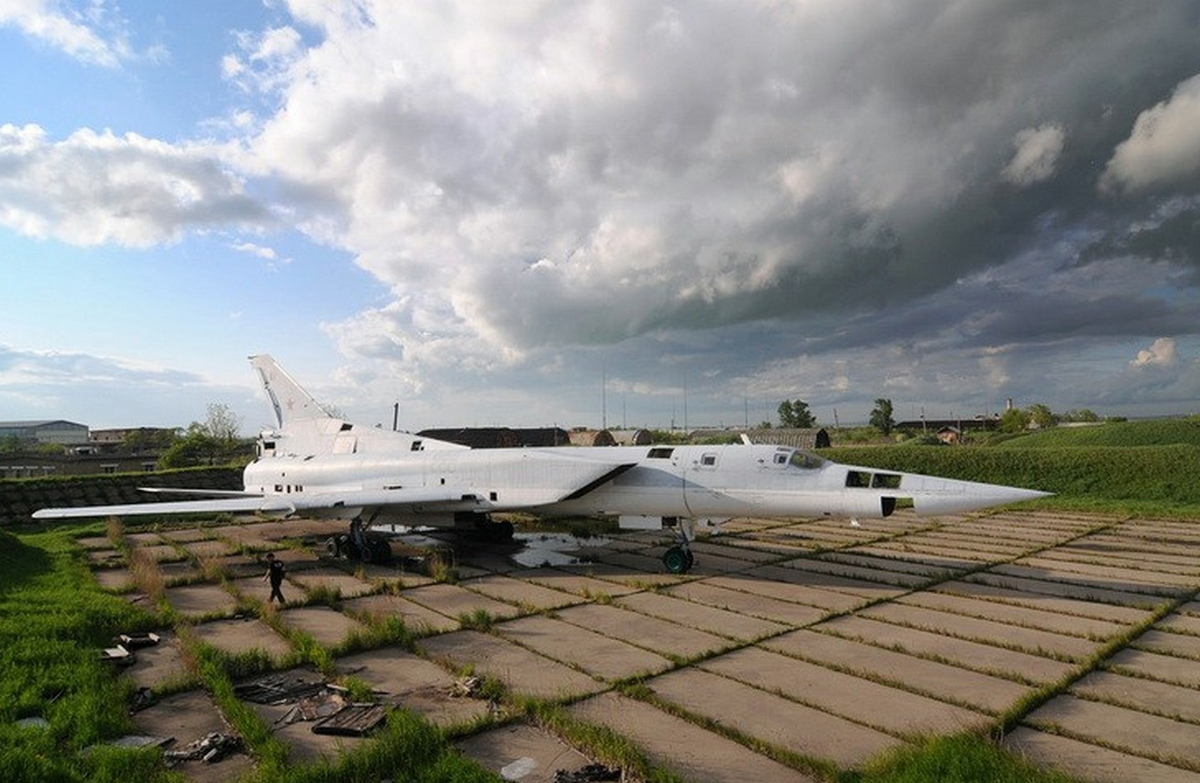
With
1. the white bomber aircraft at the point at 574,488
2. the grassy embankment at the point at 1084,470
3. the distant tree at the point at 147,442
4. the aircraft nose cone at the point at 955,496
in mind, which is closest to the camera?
the aircraft nose cone at the point at 955,496

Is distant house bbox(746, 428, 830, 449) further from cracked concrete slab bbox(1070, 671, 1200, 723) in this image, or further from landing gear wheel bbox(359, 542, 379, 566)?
cracked concrete slab bbox(1070, 671, 1200, 723)

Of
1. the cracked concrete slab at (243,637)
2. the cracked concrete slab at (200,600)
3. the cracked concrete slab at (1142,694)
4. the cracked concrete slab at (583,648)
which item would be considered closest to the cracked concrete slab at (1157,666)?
the cracked concrete slab at (1142,694)

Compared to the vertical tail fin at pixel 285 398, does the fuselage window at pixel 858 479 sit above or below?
below

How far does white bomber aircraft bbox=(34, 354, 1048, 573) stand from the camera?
12.8m

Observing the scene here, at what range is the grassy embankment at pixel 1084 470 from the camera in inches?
1088

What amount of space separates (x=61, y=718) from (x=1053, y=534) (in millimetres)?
23271

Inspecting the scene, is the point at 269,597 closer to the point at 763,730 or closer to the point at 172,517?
the point at 763,730

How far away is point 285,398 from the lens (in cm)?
2208

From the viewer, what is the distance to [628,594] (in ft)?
40.5

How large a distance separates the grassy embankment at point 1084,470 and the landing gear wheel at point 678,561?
18.6 metres

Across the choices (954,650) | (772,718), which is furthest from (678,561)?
(772,718)

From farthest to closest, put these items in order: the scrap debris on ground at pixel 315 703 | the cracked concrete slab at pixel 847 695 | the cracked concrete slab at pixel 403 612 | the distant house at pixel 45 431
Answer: the distant house at pixel 45 431 → the cracked concrete slab at pixel 403 612 → the cracked concrete slab at pixel 847 695 → the scrap debris on ground at pixel 315 703

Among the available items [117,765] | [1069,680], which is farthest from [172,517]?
[1069,680]

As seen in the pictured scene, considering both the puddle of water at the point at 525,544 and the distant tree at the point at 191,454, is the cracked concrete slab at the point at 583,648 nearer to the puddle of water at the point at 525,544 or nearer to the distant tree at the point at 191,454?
the puddle of water at the point at 525,544
